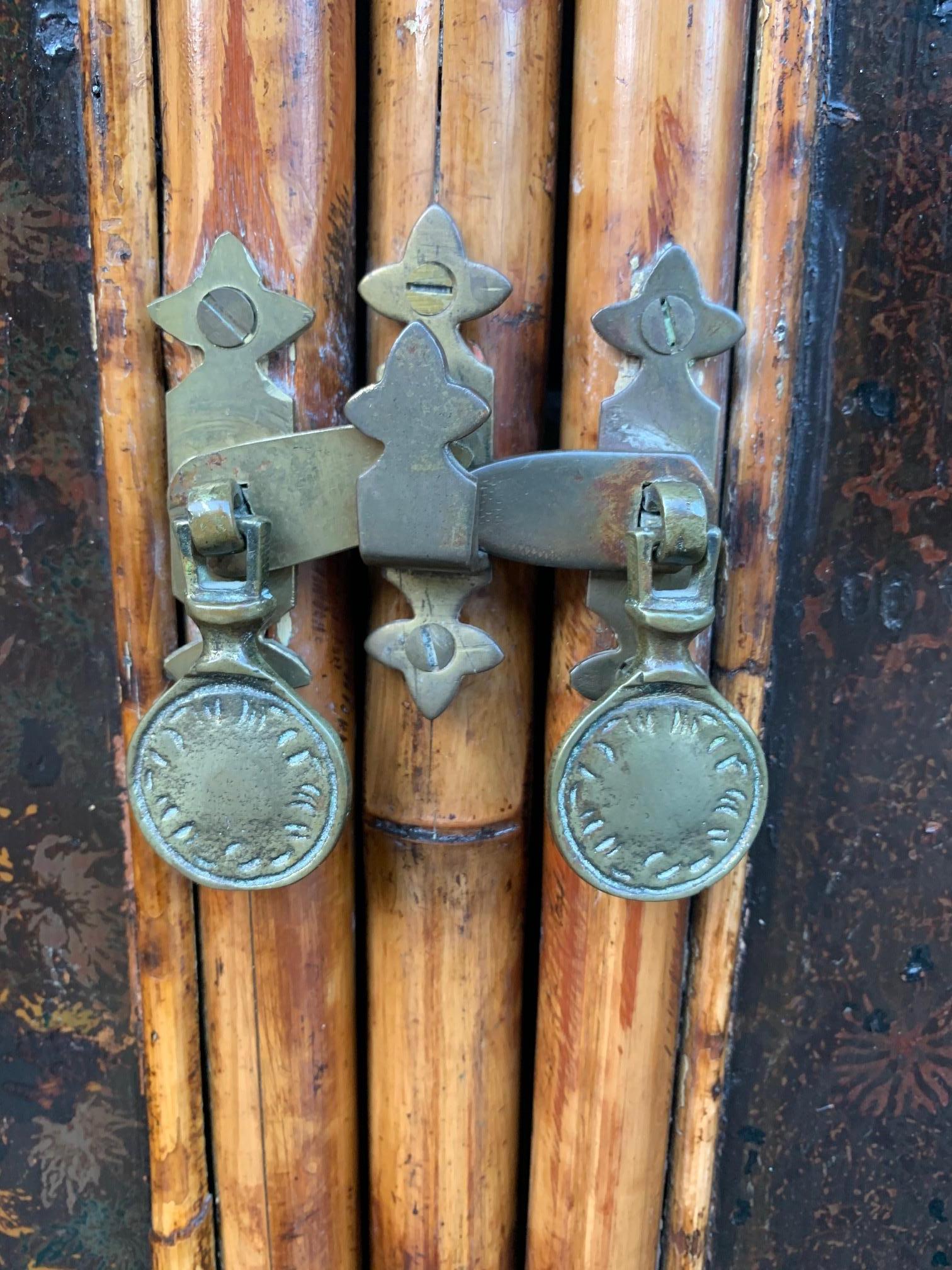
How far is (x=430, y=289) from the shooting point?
0.49m

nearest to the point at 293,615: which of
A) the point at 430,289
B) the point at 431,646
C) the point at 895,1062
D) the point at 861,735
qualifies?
the point at 431,646

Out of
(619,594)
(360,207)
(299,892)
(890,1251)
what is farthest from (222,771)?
(890,1251)

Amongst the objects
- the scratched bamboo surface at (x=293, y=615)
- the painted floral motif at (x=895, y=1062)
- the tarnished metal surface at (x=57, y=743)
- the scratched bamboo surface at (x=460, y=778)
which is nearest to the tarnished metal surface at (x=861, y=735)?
the painted floral motif at (x=895, y=1062)

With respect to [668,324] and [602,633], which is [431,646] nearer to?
[602,633]

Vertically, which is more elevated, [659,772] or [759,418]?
[759,418]

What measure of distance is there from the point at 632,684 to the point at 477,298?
0.22 m

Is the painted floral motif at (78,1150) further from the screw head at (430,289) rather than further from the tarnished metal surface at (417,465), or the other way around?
the screw head at (430,289)

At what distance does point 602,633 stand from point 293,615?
0.19 meters

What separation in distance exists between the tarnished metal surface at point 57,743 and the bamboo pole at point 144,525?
1cm

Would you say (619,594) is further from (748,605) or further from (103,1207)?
(103,1207)

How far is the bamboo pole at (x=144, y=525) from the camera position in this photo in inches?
20.1

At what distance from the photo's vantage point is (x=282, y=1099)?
0.60m

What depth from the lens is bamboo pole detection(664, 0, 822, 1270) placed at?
49cm

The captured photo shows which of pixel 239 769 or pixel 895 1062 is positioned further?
pixel 895 1062
